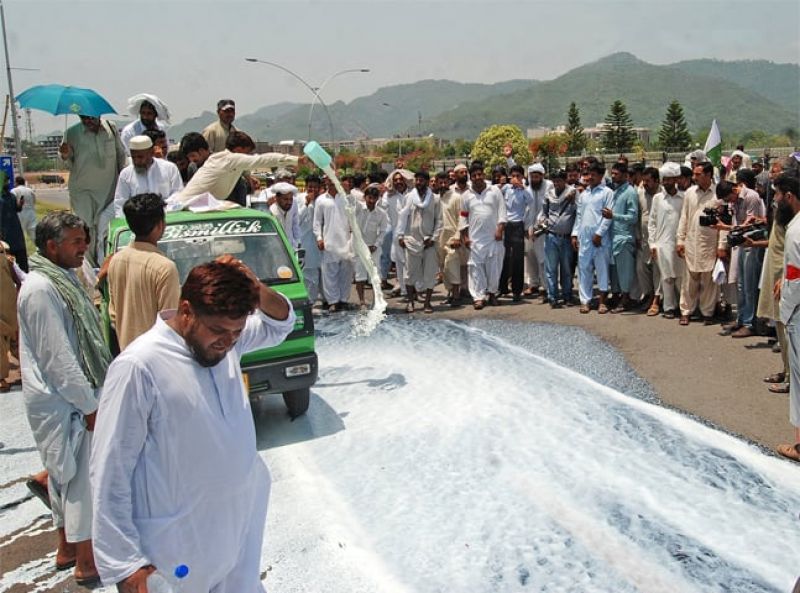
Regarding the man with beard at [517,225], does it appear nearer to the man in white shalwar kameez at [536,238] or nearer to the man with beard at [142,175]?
the man in white shalwar kameez at [536,238]

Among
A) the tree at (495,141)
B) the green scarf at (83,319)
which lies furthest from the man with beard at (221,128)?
the tree at (495,141)

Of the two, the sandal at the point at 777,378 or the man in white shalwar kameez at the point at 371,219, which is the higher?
the man in white shalwar kameez at the point at 371,219

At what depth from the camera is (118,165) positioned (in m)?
7.98

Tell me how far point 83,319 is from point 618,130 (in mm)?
92285

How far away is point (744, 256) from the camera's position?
8.49 meters

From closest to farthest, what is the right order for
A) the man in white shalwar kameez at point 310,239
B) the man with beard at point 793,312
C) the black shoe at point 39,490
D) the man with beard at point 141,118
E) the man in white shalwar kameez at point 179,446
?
the man in white shalwar kameez at point 179,446
the black shoe at point 39,490
the man with beard at point 793,312
the man with beard at point 141,118
the man in white shalwar kameez at point 310,239

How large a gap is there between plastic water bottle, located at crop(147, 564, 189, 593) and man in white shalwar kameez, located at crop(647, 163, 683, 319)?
328 inches

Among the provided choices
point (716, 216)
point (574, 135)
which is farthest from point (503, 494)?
point (574, 135)

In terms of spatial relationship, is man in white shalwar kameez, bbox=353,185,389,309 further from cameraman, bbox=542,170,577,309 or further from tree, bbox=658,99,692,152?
tree, bbox=658,99,692,152

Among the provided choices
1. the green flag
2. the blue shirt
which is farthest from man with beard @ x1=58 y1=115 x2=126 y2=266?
the green flag

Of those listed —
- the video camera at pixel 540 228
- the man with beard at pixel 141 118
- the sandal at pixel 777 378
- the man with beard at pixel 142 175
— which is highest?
the man with beard at pixel 141 118

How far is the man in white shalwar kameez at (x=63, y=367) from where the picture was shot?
12.0 ft

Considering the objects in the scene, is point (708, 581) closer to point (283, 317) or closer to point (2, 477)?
point (283, 317)

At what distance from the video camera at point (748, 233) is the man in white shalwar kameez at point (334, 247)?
5.67 metres
